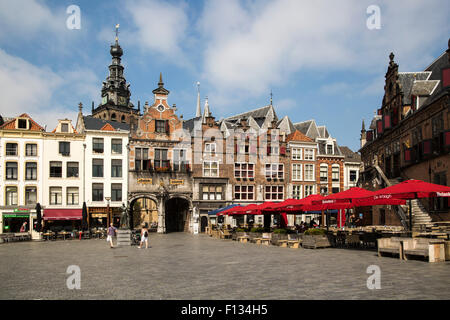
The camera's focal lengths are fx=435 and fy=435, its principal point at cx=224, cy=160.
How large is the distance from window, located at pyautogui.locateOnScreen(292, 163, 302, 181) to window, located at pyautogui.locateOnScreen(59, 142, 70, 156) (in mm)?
28744

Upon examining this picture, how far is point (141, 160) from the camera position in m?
51.6

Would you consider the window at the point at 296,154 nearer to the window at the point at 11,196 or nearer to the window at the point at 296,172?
the window at the point at 296,172

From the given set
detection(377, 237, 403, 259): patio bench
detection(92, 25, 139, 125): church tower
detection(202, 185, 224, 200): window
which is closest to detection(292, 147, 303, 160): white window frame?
detection(202, 185, 224, 200): window

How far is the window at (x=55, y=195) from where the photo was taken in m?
47.3

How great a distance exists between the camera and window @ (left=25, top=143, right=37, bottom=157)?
153ft

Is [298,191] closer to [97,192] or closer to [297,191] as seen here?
[297,191]

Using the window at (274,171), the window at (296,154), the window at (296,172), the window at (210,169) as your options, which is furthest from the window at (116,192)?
the window at (296,154)

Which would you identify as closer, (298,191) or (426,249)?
(426,249)

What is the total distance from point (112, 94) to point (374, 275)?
114784 millimetres

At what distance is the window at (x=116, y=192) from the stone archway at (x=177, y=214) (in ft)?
22.0

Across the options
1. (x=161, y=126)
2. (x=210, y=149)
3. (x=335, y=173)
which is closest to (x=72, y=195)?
(x=161, y=126)

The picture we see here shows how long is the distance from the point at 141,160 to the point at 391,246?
3738 centimetres

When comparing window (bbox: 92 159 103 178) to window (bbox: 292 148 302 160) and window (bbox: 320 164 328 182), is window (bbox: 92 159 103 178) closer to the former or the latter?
window (bbox: 292 148 302 160)

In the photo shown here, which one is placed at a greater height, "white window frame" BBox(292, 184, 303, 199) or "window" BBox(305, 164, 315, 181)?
"window" BBox(305, 164, 315, 181)
